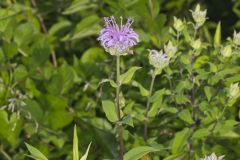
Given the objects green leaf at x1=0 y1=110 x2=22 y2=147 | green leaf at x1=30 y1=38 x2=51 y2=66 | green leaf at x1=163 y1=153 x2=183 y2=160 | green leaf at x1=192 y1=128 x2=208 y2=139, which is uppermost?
green leaf at x1=30 y1=38 x2=51 y2=66

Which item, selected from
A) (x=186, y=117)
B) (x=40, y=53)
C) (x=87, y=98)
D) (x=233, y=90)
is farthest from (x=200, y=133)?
(x=40, y=53)

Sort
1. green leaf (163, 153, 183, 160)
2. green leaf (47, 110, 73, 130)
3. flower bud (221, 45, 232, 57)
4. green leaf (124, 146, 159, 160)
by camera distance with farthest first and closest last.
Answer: green leaf (47, 110, 73, 130), flower bud (221, 45, 232, 57), green leaf (163, 153, 183, 160), green leaf (124, 146, 159, 160)

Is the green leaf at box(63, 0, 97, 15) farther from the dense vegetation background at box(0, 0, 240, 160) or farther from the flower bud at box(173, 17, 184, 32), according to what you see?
the flower bud at box(173, 17, 184, 32)

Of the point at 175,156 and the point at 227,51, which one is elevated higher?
the point at 227,51

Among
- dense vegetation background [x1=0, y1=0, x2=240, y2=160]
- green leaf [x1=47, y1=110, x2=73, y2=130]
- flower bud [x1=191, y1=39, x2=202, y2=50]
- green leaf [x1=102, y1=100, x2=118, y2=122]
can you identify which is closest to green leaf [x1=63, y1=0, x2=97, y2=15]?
dense vegetation background [x1=0, y1=0, x2=240, y2=160]

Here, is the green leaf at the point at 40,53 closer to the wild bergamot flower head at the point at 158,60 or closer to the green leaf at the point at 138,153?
the wild bergamot flower head at the point at 158,60

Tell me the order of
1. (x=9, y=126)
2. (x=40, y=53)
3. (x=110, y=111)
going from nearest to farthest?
(x=110, y=111), (x=9, y=126), (x=40, y=53)

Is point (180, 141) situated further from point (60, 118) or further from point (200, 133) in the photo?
point (60, 118)

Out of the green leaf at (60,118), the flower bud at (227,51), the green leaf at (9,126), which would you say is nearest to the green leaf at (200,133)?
the flower bud at (227,51)

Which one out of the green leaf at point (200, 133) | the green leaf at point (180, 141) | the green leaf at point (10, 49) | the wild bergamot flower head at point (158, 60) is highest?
the green leaf at point (10, 49)
